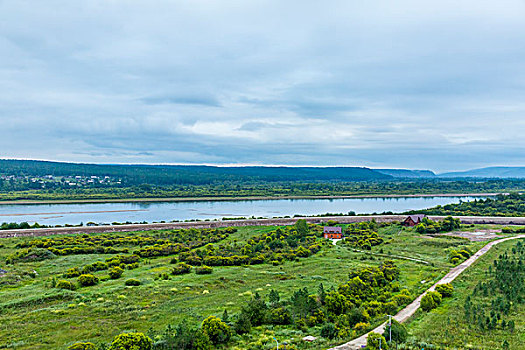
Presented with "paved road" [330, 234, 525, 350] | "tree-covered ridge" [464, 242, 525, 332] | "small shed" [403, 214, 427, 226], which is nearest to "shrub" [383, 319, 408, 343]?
"paved road" [330, 234, 525, 350]

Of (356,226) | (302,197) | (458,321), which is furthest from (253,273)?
(302,197)

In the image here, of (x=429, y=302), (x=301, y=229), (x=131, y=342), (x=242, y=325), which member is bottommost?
(x=242, y=325)

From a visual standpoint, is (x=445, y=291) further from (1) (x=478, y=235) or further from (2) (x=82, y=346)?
(1) (x=478, y=235)

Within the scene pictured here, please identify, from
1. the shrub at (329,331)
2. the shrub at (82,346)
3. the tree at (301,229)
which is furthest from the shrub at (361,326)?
the tree at (301,229)

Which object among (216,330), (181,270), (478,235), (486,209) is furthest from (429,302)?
(486,209)

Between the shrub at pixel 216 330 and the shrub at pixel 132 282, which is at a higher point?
the shrub at pixel 216 330

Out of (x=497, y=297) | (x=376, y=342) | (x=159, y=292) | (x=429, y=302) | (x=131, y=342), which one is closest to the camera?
(x=376, y=342)

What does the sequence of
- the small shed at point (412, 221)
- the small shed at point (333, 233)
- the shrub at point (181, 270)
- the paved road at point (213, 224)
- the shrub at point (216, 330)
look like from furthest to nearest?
the small shed at point (412, 221), the paved road at point (213, 224), the small shed at point (333, 233), the shrub at point (181, 270), the shrub at point (216, 330)

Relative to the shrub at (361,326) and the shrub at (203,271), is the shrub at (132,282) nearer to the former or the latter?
the shrub at (203,271)
